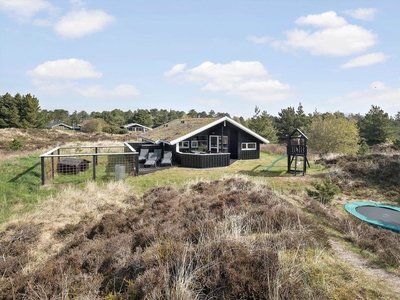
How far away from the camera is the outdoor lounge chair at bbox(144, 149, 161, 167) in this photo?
57.3 feet

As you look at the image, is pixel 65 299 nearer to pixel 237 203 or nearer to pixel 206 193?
pixel 237 203

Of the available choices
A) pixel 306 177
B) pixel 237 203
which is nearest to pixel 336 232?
pixel 237 203

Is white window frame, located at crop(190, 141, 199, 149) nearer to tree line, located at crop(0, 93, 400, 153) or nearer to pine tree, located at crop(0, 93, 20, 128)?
tree line, located at crop(0, 93, 400, 153)

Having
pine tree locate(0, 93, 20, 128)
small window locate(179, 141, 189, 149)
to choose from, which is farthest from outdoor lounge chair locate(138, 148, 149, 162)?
pine tree locate(0, 93, 20, 128)

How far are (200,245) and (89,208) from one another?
6015 millimetres

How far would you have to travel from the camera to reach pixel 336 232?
6.90m

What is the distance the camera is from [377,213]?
9.24 m

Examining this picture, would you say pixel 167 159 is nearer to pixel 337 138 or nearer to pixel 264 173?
pixel 264 173

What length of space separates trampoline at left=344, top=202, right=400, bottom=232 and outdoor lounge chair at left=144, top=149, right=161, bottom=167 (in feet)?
39.0

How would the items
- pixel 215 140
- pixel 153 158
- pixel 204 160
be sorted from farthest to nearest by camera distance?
pixel 215 140 < pixel 153 158 < pixel 204 160

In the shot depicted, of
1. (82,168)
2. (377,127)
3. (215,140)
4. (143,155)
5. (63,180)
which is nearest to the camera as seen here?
(63,180)

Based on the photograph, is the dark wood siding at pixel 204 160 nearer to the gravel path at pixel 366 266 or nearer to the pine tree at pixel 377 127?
the gravel path at pixel 366 266

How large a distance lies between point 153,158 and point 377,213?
1350 cm

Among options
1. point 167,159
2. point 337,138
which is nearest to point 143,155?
point 167,159
